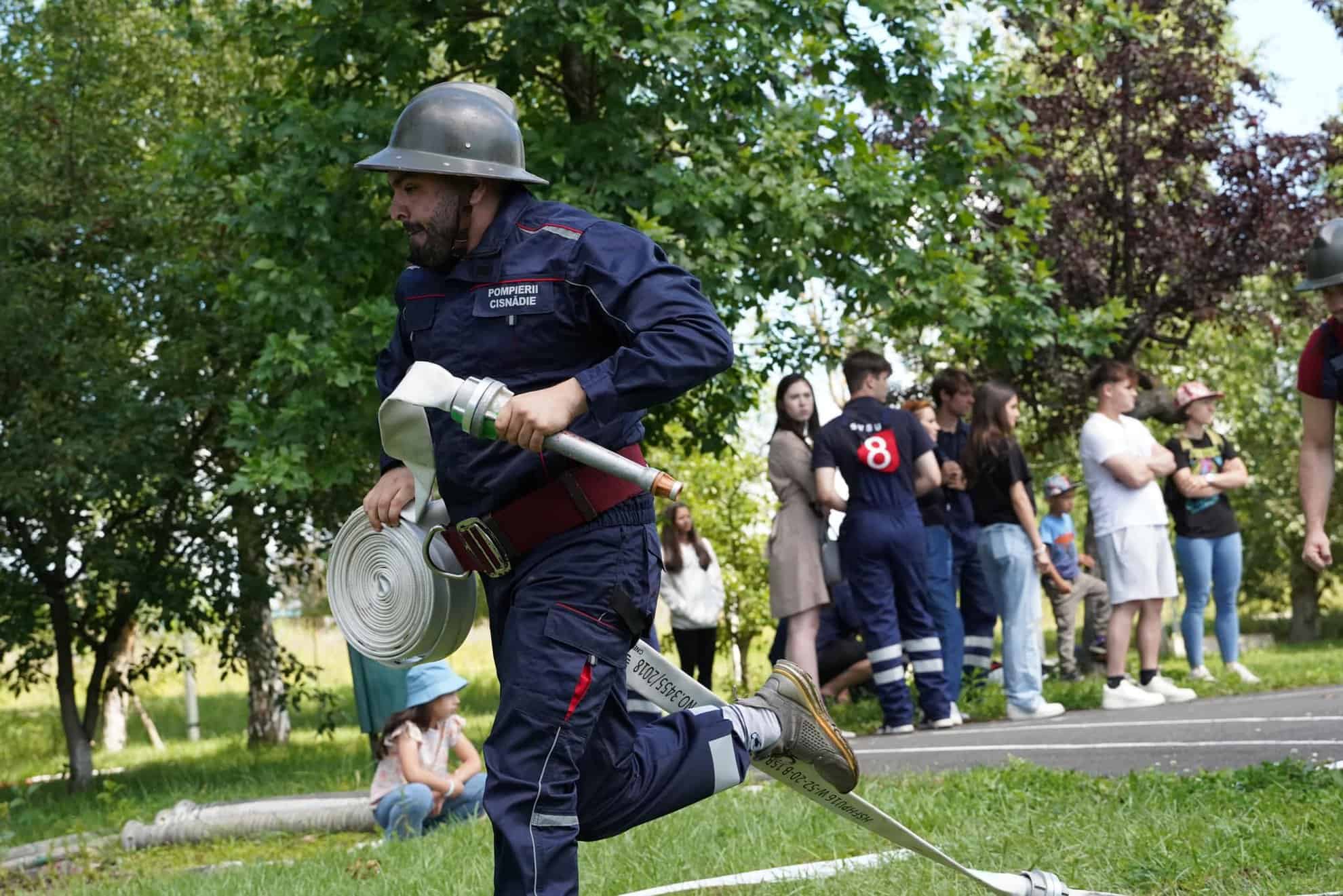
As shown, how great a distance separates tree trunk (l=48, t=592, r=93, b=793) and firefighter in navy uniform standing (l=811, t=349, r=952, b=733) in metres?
8.02

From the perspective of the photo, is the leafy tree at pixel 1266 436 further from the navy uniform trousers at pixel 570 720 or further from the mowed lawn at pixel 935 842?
the navy uniform trousers at pixel 570 720

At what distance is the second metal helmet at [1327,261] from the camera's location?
5.45 m

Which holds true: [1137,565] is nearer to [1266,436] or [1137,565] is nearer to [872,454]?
[872,454]

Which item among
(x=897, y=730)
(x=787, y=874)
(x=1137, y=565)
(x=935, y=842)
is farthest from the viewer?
(x=1137, y=565)

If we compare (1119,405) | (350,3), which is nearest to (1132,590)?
(1119,405)

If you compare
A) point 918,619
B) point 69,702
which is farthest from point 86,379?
point 918,619

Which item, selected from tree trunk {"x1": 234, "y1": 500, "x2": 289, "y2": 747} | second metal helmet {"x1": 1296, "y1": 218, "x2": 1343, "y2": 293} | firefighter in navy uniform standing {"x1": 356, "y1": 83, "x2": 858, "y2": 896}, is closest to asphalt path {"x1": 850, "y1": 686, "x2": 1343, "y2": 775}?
second metal helmet {"x1": 1296, "y1": 218, "x2": 1343, "y2": 293}

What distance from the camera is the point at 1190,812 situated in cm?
542

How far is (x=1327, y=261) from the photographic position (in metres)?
5.49

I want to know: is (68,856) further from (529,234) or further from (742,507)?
(742,507)

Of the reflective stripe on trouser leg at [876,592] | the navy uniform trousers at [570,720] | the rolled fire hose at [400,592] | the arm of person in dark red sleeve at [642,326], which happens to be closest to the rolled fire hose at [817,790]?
the navy uniform trousers at [570,720]

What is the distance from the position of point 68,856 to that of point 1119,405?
6.87 metres

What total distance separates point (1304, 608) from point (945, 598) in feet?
90.1

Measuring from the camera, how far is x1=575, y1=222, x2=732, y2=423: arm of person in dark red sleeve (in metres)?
3.51
